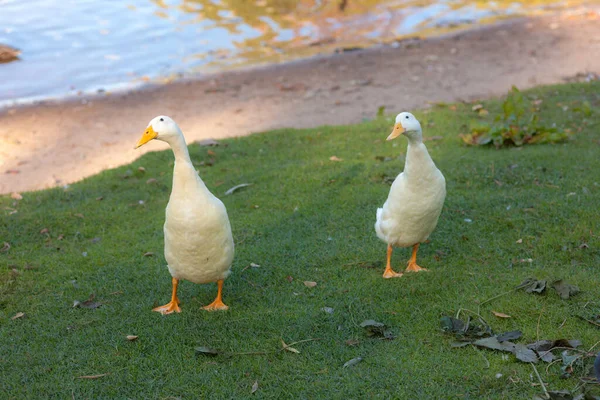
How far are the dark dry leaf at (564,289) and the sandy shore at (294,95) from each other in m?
5.72

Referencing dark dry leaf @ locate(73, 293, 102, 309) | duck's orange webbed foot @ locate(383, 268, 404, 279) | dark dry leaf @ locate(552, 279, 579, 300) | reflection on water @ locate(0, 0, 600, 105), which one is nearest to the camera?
dark dry leaf @ locate(552, 279, 579, 300)

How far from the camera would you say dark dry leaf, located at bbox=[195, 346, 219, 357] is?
154 inches

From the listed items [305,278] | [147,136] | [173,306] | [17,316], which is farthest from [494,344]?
[17,316]

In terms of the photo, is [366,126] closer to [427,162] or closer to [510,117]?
[510,117]

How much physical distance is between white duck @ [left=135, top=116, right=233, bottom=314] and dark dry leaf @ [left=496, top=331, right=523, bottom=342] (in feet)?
6.17

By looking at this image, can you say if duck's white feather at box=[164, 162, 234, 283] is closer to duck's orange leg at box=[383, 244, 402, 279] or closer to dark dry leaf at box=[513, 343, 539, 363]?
duck's orange leg at box=[383, 244, 402, 279]

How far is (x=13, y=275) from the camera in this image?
16.6 ft

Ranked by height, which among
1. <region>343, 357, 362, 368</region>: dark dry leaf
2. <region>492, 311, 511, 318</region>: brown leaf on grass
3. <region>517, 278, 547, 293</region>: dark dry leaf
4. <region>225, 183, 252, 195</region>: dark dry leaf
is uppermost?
<region>225, 183, 252, 195</region>: dark dry leaf

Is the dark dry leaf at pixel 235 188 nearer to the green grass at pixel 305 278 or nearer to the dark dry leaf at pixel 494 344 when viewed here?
the green grass at pixel 305 278

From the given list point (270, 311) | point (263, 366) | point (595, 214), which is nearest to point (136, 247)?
point (270, 311)

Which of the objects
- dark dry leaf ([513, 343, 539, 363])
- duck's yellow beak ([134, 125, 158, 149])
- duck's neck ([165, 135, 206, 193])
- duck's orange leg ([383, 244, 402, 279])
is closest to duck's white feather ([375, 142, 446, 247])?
duck's orange leg ([383, 244, 402, 279])

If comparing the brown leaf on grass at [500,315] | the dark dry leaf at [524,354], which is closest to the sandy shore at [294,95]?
the brown leaf on grass at [500,315]

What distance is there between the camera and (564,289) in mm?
4277

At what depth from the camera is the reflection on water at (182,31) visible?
1384 centimetres
